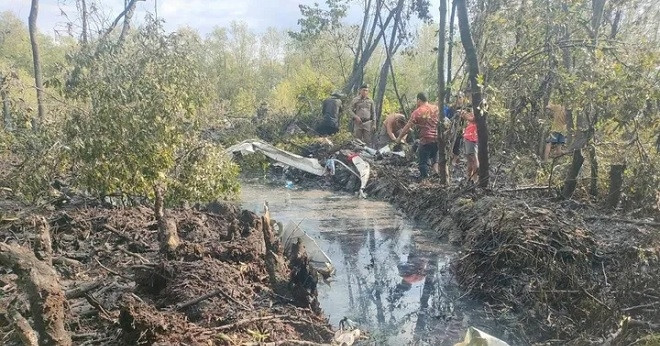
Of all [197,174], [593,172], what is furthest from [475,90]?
[197,174]

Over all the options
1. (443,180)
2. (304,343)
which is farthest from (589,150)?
(304,343)

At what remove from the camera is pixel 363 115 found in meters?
14.8

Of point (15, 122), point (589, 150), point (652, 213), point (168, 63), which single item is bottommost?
point (652, 213)

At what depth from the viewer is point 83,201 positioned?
7727 millimetres

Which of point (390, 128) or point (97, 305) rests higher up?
point (390, 128)

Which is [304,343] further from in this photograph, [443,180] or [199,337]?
[443,180]

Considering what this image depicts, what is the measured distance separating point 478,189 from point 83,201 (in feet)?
18.6

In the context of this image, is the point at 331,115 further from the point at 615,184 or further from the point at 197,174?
the point at 615,184

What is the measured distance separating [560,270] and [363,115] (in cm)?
990

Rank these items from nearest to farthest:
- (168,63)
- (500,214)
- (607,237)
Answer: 1. (607,237)
2. (500,214)
3. (168,63)

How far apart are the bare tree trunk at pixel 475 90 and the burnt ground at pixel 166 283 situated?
369 centimetres

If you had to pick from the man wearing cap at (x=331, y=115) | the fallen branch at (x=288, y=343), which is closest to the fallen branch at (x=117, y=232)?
the fallen branch at (x=288, y=343)

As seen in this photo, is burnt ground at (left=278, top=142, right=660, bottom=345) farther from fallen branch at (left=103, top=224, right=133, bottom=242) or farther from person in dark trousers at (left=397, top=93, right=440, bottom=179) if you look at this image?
fallen branch at (left=103, top=224, right=133, bottom=242)

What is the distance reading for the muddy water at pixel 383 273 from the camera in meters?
5.48
